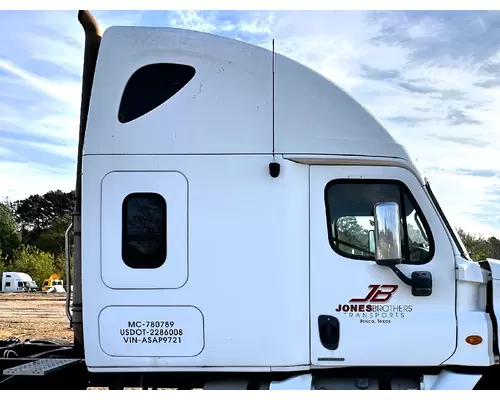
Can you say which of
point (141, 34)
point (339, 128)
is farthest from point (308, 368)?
point (141, 34)

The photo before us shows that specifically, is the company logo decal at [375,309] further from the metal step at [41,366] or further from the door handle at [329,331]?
the metal step at [41,366]

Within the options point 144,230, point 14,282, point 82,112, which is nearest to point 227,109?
point 144,230

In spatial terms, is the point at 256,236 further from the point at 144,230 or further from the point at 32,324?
the point at 32,324

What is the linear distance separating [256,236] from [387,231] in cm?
99

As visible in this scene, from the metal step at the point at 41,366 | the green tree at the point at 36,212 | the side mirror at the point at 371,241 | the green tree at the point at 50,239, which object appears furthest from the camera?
the green tree at the point at 36,212

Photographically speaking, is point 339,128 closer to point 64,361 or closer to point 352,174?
point 352,174

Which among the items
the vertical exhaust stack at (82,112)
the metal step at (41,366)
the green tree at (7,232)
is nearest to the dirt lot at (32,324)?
the metal step at (41,366)

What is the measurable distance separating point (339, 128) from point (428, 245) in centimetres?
118

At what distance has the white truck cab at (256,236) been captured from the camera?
433cm

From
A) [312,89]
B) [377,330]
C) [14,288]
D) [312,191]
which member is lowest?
[14,288]

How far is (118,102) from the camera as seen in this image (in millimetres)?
4516

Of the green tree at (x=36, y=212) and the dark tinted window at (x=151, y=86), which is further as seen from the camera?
the green tree at (x=36, y=212)

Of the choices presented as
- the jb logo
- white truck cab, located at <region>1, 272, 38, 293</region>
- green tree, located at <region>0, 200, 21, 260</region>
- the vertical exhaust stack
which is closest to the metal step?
the vertical exhaust stack

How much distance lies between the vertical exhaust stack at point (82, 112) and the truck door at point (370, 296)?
1984mm
